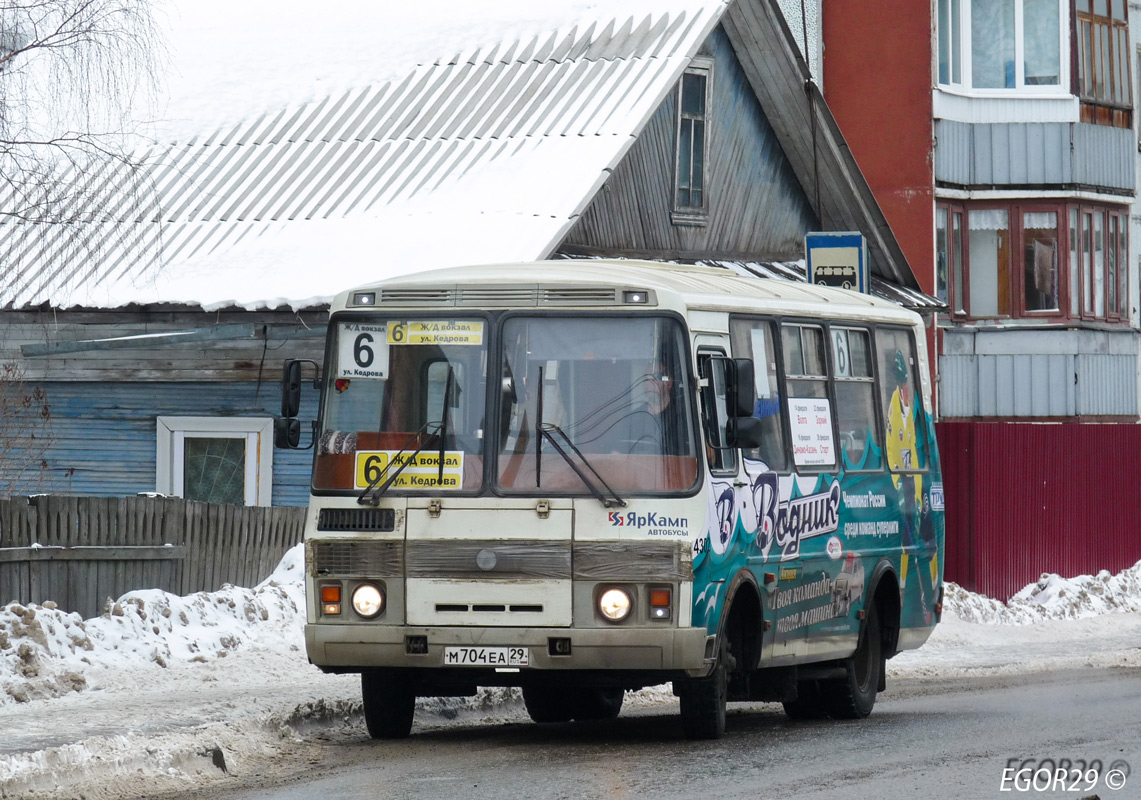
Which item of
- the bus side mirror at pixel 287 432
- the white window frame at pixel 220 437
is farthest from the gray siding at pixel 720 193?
the bus side mirror at pixel 287 432

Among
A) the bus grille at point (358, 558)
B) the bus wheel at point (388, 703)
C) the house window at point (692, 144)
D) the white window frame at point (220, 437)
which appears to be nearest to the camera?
the bus grille at point (358, 558)

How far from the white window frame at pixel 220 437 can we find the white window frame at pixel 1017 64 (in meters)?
15.4

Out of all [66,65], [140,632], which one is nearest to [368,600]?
[140,632]

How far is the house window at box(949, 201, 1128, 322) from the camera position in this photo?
3209cm

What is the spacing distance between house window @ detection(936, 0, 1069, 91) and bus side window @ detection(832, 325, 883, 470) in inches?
767

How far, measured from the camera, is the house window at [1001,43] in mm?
32062

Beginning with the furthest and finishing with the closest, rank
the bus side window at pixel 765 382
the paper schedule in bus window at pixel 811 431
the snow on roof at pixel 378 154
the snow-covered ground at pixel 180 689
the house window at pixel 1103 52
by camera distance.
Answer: the house window at pixel 1103 52, the snow on roof at pixel 378 154, the paper schedule in bus window at pixel 811 431, the bus side window at pixel 765 382, the snow-covered ground at pixel 180 689

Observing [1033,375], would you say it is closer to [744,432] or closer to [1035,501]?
[1035,501]

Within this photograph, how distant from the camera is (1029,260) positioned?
3234 cm

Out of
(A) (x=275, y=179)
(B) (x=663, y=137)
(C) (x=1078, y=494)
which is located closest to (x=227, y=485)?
(A) (x=275, y=179)

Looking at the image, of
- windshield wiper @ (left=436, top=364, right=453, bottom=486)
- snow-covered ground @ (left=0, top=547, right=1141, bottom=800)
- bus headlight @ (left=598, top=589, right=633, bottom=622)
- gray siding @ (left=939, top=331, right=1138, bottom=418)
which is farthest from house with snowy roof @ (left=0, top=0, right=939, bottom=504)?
bus headlight @ (left=598, top=589, right=633, bottom=622)

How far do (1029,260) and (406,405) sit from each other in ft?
75.5

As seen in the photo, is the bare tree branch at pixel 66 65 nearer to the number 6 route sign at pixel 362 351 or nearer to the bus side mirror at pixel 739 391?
the number 6 route sign at pixel 362 351

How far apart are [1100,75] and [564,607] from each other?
2466cm
